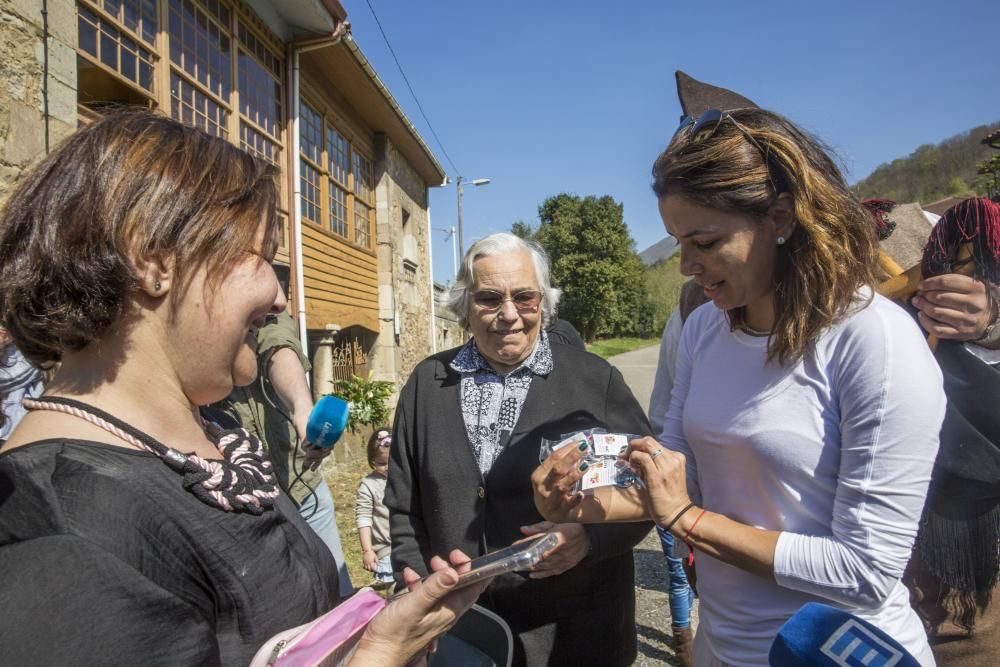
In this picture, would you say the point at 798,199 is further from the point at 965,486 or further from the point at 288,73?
the point at 288,73

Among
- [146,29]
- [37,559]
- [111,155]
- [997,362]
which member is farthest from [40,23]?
[997,362]

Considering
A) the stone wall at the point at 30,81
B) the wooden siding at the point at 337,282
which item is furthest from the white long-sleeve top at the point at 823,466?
the wooden siding at the point at 337,282

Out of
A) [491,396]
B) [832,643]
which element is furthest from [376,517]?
[832,643]

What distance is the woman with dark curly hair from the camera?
0.80 metres

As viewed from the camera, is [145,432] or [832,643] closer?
[832,643]

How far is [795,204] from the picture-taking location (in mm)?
1436

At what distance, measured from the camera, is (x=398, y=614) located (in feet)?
3.58

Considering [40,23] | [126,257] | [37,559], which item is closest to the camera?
[37,559]

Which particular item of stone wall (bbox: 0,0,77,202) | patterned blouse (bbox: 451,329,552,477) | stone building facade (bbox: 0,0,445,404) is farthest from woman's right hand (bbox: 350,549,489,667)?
stone wall (bbox: 0,0,77,202)

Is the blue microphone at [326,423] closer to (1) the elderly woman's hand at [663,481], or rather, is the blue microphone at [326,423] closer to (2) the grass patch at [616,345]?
(1) the elderly woman's hand at [663,481]

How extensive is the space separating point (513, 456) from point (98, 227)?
151cm

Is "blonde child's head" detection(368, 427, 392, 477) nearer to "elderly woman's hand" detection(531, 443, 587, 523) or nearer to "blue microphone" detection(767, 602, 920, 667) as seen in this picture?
"elderly woman's hand" detection(531, 443, 587, 523)

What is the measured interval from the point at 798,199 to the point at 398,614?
4.33 ft

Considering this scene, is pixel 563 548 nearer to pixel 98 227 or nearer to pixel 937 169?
pixel 98 227
